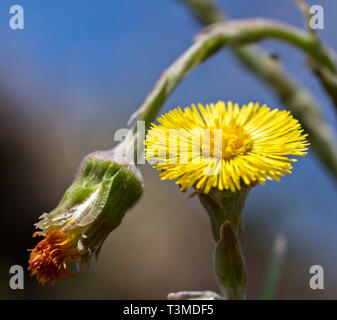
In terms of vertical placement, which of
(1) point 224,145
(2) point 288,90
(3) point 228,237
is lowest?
(3) point 228,237

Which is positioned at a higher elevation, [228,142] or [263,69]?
[263,69]

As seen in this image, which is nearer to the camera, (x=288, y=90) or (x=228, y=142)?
(x=228, y=142)

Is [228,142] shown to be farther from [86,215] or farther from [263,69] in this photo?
[263,69]

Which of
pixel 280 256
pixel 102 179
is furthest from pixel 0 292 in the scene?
pixel 102 179

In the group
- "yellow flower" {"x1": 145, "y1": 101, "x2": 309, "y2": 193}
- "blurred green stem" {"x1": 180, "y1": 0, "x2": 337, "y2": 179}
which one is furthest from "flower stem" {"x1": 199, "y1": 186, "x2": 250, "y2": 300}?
"blurred green stem" {"x1": 180, "y1": 0, "x2": 337, "y2": 179}

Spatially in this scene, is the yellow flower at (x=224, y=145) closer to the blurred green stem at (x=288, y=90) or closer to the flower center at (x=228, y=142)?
the flower center at (x=228, y=142)

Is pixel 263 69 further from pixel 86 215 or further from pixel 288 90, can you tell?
pixel 86 215

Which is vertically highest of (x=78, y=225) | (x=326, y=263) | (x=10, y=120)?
(x=10, y=120)

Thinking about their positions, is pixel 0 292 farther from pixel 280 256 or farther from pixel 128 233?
pixel 280 256

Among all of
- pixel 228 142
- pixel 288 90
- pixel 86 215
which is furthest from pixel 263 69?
pixel 86 215
